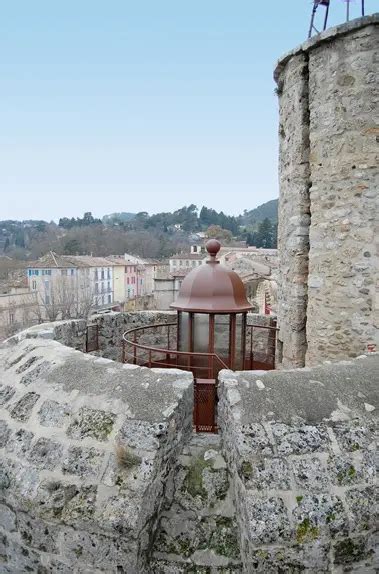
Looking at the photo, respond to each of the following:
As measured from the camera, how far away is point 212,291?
6629mm

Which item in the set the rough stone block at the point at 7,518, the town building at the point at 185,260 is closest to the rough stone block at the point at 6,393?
the rough stone block at the point at 7,518

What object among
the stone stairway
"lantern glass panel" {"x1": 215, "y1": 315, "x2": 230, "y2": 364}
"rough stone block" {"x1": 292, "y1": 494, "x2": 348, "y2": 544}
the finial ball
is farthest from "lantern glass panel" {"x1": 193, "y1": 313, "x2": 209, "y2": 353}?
"rough stone block" {"x1": 292, "y1": 494, "x2": 348, "y2": 544}

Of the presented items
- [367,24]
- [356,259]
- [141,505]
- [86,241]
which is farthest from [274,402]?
[86,241]

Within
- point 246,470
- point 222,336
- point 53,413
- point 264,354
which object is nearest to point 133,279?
point 264,354

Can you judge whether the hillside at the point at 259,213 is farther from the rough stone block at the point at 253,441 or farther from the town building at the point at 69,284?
the rough stone block at the point at 253,441

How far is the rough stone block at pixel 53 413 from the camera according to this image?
4148mm

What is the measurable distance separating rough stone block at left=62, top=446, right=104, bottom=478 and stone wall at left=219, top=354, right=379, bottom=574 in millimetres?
1120

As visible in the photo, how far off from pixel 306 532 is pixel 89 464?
1753mm

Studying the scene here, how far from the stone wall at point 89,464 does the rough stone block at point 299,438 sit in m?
0.90

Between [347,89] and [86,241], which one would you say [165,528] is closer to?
[347,89]

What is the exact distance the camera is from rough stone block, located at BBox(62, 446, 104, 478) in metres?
3.73

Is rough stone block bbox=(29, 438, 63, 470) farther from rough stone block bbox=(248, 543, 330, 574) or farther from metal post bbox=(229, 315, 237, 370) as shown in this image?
metal post bbox=(229, 315, 237, 370)

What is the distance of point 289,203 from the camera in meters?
7.07

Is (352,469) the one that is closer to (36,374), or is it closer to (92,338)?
(36,374)
